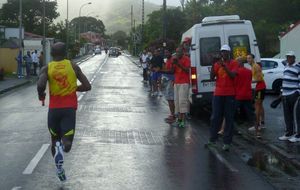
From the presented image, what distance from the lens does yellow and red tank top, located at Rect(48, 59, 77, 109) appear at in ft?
25.7

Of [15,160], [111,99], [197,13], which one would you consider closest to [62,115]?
[15,160]

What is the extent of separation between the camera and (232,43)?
1540 cm

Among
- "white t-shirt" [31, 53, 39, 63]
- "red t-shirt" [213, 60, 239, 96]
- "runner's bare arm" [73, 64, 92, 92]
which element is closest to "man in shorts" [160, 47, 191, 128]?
"red t-shirt" [213, 60, 239, 96]

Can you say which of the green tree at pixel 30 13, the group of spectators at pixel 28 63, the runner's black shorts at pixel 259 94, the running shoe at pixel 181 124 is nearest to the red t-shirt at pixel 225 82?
the runner's black shorts at pixel 259 94

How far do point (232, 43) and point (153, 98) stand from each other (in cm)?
745

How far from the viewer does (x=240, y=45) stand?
15.5 metres

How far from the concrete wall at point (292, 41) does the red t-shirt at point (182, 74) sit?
18168 mm

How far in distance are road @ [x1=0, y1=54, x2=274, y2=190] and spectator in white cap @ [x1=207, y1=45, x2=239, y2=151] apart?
42 cm

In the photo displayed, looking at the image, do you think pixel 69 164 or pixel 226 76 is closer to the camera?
pixel 69 164

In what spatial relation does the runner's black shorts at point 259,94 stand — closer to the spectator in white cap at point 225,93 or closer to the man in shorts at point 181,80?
the man in shorts at point 181,80

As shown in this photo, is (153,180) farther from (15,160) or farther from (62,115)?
(15,160)

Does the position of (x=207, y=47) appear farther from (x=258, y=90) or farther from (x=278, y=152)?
(x=278, y=152)

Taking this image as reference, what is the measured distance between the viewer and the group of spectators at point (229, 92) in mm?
10773

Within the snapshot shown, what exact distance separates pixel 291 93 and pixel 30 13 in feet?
308
